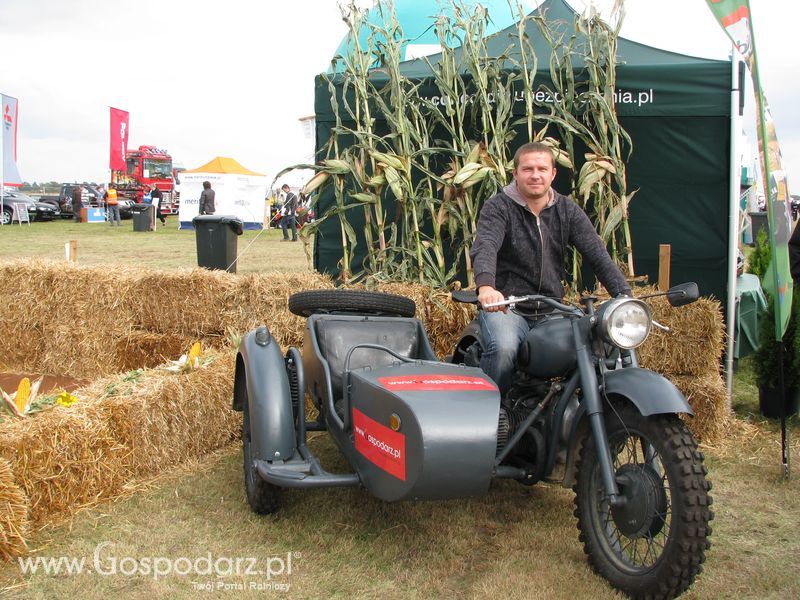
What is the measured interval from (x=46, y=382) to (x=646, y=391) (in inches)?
210

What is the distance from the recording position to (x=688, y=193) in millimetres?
5676

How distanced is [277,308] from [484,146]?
73.0 inches

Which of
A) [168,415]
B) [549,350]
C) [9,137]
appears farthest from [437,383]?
[9,137]

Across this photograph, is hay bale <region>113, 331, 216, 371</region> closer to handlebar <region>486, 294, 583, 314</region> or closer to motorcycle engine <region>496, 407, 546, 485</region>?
motorcycle engine <region>496, 407, 546, 485</region>

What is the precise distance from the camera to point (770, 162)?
3725 mm

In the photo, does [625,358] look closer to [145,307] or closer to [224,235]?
[145,307]

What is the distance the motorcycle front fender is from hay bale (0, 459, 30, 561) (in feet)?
7.45

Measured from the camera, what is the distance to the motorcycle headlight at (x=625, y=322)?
2.55 m

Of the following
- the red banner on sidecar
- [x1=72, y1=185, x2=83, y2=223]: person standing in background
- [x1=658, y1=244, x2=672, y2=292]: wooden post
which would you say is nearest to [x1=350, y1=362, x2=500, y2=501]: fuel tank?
the red banner on sidecar

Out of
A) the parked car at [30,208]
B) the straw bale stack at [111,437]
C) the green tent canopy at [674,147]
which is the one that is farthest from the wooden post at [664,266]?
the parked car at [30,208]

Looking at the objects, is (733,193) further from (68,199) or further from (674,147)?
(68,199)

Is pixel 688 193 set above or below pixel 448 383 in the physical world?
above

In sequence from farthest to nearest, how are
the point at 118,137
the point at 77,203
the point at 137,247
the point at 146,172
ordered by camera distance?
1. the point at 146,172
2. the point at 118,137
3. the point at 77,203
4. the point at 137,247

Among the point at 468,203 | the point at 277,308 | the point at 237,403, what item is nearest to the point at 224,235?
the point at 277,308
